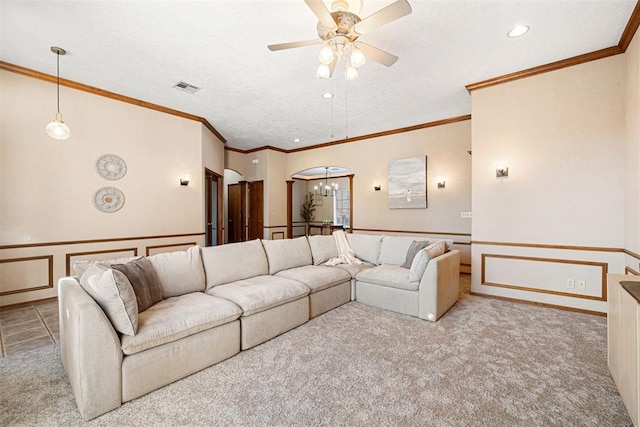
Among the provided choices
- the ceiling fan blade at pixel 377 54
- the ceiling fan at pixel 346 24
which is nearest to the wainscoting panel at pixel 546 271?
the ceiling fan blade at pixel 377 54

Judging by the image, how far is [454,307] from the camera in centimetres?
367

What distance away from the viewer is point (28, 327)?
3.03 m

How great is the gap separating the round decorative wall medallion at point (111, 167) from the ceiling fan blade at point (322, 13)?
12.9 ft

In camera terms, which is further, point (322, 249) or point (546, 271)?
point (322, 249)

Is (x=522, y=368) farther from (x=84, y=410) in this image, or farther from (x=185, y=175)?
(x=185, y=175)

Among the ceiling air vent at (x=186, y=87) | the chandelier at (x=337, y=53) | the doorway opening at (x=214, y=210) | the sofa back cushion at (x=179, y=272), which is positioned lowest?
the sofa back cushion at (x=179, y=272)

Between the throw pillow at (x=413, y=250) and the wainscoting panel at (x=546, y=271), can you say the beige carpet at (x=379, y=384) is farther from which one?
the throw pillow at (x=413, y=250)

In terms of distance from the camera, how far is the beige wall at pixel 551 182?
326cm

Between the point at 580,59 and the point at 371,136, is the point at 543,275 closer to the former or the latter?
the point at 580,59

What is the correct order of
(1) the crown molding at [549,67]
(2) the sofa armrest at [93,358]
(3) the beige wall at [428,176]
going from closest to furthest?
(2) the sofa armrest at [93,358], (1) the crown molding at [549,67], (3) the beige wall at [428,176]

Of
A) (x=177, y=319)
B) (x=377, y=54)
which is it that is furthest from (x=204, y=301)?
(x=377, y=54)

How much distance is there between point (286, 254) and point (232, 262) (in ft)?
2.67

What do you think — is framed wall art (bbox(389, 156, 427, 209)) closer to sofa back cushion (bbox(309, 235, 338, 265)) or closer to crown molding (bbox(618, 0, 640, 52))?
sofa back cushion (bbox(309, 235, 338, 265))

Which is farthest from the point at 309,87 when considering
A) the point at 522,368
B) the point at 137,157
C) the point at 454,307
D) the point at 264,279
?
the point at 522,368
